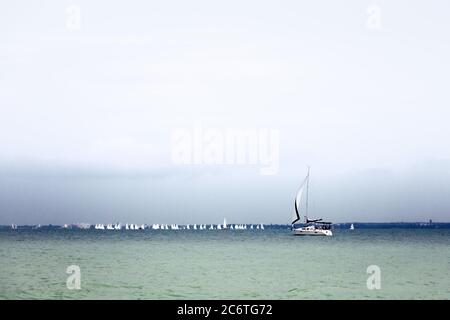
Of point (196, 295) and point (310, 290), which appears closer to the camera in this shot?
point (196, 295)

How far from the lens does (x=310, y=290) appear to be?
37.8 m

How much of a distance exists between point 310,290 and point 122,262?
1149 inches

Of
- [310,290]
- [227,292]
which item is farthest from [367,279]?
[227,292]

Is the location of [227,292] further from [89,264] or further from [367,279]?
[89,264]

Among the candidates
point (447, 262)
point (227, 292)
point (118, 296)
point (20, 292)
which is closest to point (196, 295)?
point (227, 292)

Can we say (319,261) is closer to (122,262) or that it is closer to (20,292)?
(122,262)

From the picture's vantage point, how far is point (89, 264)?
6028cm

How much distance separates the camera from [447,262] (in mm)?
62375

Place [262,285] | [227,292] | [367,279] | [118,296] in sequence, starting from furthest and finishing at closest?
[367,279] < [262,285] < [227,292] < [118,296]
